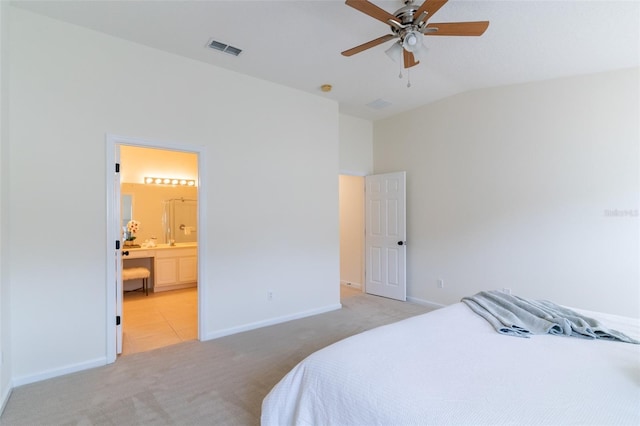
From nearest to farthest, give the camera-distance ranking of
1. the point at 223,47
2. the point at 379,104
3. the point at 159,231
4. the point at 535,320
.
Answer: the point at 535,320, the point at 223,47, the point at 379,104, the point at 159,231

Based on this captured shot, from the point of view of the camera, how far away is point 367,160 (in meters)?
5.63

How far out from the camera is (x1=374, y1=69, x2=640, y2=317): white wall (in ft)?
10.4

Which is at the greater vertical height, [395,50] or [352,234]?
[395,50]

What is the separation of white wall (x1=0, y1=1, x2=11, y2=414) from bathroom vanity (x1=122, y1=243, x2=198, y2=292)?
284 cm

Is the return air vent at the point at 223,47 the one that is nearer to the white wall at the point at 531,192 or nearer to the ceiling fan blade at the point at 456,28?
the ceiling fan blade at the point at 456,28

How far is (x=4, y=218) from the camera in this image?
235cm

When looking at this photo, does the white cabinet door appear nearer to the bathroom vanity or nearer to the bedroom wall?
the bathroom vanity

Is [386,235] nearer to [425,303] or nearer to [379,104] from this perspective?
[425,303]

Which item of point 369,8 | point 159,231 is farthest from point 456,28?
point 159,231

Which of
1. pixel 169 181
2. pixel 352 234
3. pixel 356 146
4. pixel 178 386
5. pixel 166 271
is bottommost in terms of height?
pixel 178 386

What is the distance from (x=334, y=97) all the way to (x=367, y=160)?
4.96 feet

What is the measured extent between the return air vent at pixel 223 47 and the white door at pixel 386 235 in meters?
3.04

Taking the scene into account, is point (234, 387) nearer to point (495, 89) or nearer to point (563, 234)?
point (563, 234)

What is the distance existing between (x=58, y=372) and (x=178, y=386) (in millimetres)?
1154
